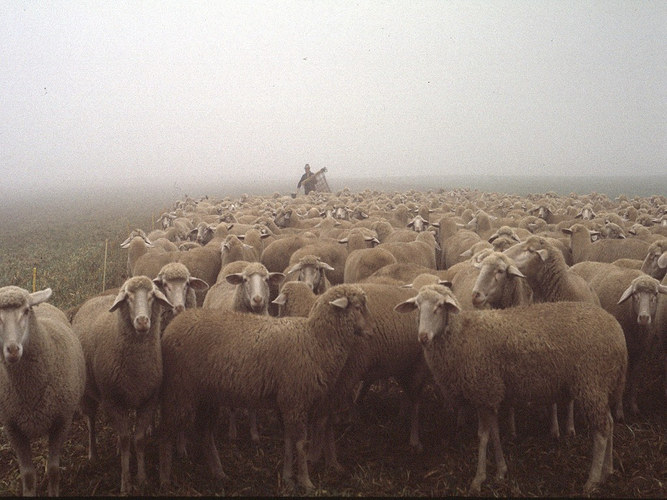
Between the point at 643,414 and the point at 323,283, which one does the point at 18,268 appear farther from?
the point at 643,414

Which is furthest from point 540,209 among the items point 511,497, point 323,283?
point 511,497

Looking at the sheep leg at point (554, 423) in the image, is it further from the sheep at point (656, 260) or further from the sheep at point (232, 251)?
the sheep at point (232, 251)

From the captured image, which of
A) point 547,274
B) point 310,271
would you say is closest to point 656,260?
point 547,274

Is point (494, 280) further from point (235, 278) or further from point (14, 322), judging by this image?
point (14, 322)

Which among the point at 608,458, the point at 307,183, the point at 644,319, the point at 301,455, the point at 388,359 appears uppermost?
the point at 307,183

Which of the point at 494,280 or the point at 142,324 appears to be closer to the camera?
the point at 142,324

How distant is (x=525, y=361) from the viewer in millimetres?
4984

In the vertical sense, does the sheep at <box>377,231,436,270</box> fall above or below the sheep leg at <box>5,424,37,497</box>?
above

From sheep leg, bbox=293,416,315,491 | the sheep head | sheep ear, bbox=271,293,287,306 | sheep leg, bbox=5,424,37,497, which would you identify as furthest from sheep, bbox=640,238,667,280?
sheep leg, bbox=5,424,37,497

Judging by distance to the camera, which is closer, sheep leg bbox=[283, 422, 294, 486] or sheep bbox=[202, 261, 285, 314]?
sheep leg bbox=[283, 422, 294, 486]

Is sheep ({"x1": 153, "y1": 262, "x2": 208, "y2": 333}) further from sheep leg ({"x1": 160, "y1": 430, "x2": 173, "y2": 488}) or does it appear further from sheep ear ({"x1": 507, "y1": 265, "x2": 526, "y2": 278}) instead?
sheep ear ({"x1": 507, "y1": 265, "x2": 526, "y2": 278})

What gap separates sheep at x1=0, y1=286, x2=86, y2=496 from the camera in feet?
14.4

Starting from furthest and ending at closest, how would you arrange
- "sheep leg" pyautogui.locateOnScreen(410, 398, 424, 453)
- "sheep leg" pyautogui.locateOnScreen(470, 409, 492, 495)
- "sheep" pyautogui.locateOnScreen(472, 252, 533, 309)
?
"sheep" pyautogui.locateOnScreen(472, 252, 533, 309) < "sheep leg" pyautogui.locateOnScreen(410, 398, 424, 453) < "sheep leg" pyautogui.locateOnScreen(470, 409, 492, 495)

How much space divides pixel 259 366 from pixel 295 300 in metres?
1.66
